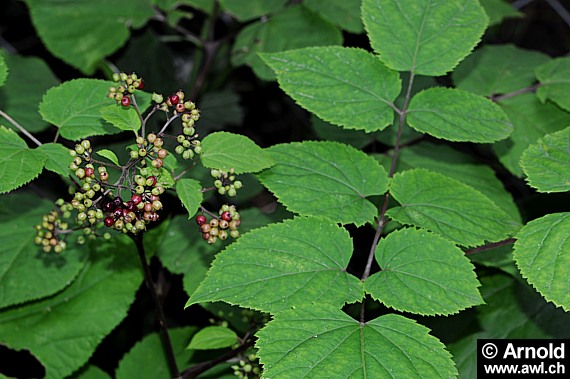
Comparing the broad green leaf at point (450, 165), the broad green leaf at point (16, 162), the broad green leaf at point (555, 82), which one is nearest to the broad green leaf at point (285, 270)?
the broad green leaf at point (16, 162)

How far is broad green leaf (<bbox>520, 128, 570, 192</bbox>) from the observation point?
158 centimetres

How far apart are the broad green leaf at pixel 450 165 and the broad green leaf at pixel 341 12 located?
578 mm

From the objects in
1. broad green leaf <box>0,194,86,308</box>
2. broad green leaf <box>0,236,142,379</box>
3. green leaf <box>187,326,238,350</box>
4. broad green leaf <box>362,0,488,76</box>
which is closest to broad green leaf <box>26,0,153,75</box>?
broad green leaf <box>0,194,86,308</box>

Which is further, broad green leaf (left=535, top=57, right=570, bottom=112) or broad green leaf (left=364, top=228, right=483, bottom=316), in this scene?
broad green leaf (left=535, top=57, right=570, bottom=112)

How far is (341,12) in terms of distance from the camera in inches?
104

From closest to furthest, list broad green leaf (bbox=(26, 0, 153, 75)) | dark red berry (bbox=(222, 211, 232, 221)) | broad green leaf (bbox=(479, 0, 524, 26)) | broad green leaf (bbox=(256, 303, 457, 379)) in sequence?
broad green leaf (bbox=(256, 303, 457, 379))
dark red berry (bbox=(222, 211, 232, 221))
broad green leaf (bbox=(26, 0, 153, 75))
broad green leaf (bbox=(479, 0, 524, 26))

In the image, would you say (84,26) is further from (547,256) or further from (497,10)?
(547,256)

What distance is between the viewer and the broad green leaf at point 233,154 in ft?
5.22

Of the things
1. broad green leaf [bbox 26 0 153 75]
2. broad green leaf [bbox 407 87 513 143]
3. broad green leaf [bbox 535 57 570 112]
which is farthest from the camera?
broad green leaf [bbox 26 0 153 75]

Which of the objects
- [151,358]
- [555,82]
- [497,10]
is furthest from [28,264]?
[497,10]

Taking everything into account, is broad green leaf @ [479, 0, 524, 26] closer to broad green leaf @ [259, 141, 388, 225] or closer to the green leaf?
broad green leaf @ [259, 141, 388, 225]

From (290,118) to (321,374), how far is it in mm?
2495

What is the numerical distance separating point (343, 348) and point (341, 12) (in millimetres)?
1640

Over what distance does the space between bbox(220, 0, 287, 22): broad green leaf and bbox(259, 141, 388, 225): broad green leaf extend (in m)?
1.08
